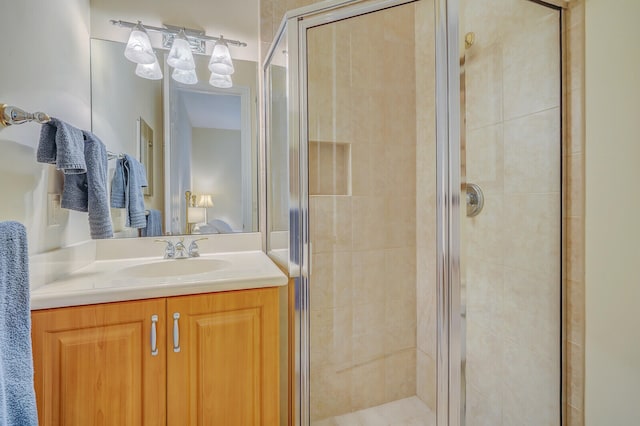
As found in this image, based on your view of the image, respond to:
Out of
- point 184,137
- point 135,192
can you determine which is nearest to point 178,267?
point 135,192

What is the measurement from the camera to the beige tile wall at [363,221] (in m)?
1.26

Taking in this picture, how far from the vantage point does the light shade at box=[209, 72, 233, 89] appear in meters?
1.50

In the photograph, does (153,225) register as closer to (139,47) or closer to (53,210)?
(53,210)

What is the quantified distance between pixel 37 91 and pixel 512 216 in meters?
1.73

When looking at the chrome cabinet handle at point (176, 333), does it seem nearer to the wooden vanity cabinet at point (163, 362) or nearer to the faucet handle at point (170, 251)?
the wooden vanity cabinet at point (163, 362)

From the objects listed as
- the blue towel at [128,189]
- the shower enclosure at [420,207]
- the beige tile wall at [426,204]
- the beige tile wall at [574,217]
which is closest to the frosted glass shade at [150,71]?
the blue towel at [128,189]

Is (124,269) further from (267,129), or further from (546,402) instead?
(546,402)

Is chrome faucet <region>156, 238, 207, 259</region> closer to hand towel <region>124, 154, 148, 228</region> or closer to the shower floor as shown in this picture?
hand towel <region>124, 154, 148, 228</region>

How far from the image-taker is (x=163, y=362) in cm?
94

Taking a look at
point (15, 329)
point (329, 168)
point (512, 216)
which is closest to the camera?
point (15, 329)

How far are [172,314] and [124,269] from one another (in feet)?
1.39

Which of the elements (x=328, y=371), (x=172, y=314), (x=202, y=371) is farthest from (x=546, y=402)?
(x=172, y=314)

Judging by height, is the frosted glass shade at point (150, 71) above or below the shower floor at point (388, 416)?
above

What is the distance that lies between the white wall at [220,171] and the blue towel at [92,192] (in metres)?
0.42
